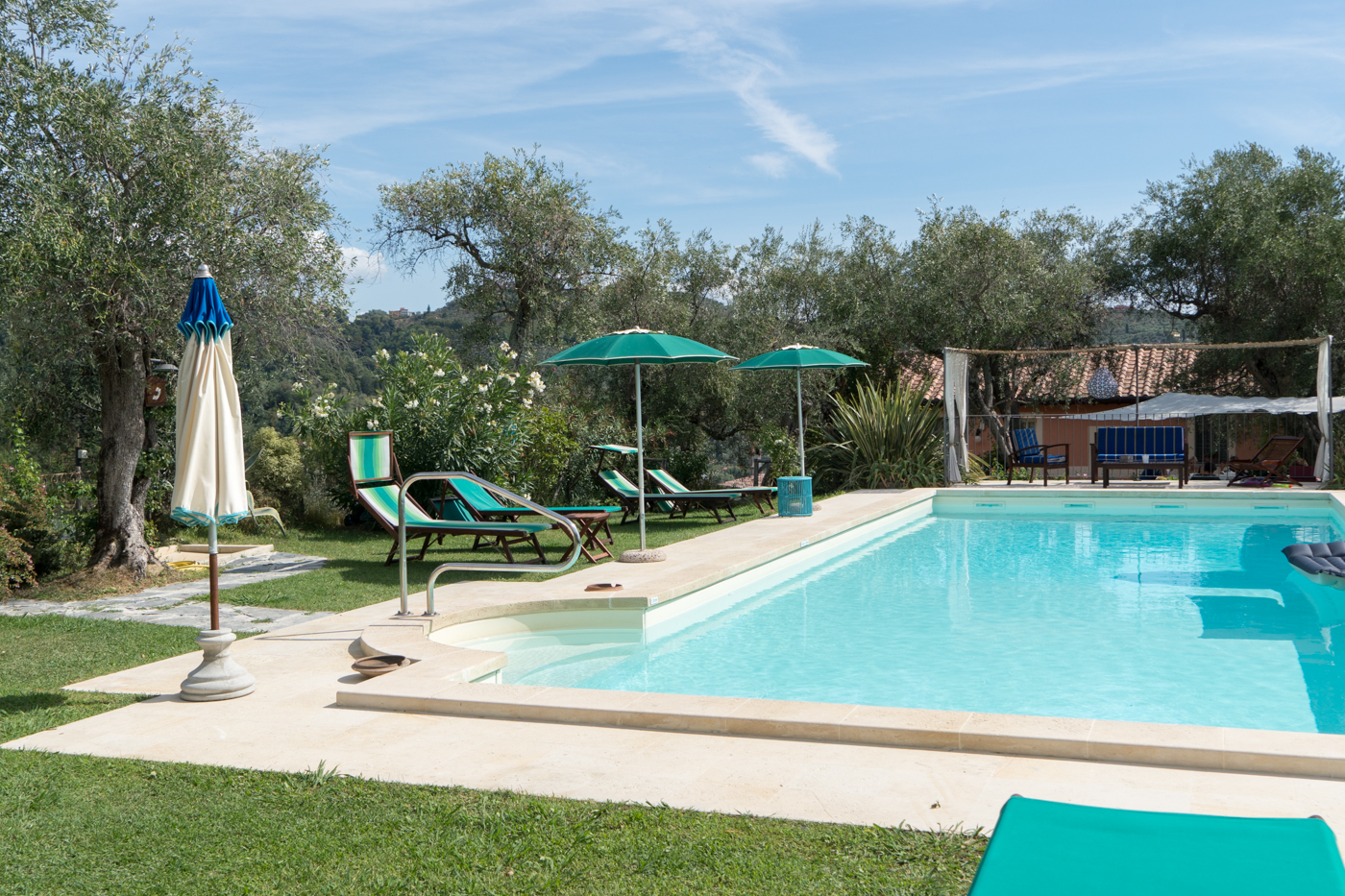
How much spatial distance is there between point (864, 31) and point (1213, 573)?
890cm

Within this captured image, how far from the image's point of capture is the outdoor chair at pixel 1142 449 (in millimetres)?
16047

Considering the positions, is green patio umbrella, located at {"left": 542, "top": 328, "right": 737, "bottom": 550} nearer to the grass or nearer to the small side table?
the small side table

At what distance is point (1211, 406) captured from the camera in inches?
704

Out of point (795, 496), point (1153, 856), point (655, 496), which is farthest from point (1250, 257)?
point (1153, 856)

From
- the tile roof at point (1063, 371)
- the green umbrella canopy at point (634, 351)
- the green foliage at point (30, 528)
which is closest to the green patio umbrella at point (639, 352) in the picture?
the green umbrella canopy at point (634, 351)

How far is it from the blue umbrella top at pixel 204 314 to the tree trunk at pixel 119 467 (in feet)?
13.2

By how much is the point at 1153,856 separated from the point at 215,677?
171 inches

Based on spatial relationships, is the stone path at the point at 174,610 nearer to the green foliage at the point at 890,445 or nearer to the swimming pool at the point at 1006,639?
the swimming pool at the point at 1006,639

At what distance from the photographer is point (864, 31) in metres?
14.1

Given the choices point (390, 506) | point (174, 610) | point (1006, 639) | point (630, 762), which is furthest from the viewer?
point (390, 506)

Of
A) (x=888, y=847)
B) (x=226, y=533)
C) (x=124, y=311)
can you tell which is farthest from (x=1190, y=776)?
(x=226, y=533)

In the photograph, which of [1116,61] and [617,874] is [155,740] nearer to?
[617,874]

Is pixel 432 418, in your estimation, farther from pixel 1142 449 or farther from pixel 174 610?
pixel 1142 449

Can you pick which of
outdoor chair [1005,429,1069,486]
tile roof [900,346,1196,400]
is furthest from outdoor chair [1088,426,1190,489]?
tile roof [900,346,1196,400]
